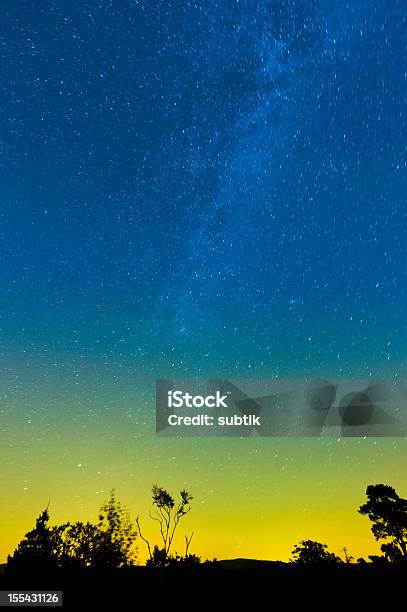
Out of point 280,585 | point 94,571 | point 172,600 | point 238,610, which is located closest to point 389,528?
point 280,585

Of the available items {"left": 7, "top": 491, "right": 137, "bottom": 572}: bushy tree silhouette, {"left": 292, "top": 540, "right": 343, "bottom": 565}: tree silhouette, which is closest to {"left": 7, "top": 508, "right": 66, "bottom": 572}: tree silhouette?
{"left": 7, "top": 491, "right": 137, "bottom": 572}: bushy tree silhouette

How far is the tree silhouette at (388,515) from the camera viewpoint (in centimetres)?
3897

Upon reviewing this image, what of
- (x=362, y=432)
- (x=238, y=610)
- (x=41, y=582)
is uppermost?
(x=362, y=432)

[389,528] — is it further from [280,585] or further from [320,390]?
[320,390]

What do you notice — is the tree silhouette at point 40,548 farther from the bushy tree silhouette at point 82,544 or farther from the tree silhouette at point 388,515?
the tree silhouette at point 388,515

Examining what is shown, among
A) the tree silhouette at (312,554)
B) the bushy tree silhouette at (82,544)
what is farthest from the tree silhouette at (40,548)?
the tree silhouette at (312,554)

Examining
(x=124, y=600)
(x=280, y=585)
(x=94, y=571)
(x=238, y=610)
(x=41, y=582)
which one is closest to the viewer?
(x=238, y=610)

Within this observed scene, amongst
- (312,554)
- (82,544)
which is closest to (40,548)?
(82,544)

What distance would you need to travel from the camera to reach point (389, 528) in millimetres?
39156

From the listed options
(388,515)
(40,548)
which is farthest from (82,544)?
(388,515)

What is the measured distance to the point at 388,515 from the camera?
39094 mm

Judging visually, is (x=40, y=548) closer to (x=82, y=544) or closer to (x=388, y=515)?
(x=82, y=544)

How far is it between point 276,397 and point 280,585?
23.9m

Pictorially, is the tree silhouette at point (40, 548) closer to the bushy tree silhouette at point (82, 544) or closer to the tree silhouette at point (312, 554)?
the bushy tree silhouette at point (82, 544)
